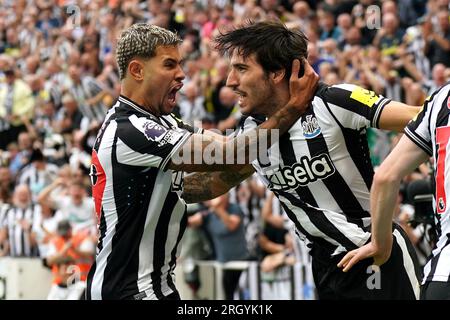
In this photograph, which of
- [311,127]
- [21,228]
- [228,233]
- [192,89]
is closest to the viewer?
[311,127]

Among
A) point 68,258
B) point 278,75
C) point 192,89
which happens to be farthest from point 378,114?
point 192,89

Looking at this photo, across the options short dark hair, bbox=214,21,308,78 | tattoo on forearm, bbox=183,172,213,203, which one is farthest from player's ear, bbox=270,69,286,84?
tattoo on forearm, bbox=183,172,213,203

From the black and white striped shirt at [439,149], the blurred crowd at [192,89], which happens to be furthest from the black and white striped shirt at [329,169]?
the blurred crowd at [192,89]

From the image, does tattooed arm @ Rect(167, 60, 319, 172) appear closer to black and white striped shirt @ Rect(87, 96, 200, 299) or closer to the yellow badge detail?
black and white striped shirt @ Rect(87, 96, 200, 299)

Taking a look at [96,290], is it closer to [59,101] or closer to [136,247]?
[136,247]

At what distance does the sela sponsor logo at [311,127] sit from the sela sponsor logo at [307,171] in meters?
0.13

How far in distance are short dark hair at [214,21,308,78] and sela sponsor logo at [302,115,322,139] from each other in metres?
0.29

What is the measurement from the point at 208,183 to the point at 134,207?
0.81 meters

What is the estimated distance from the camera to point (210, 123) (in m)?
13.2

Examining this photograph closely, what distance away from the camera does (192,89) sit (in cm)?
1444

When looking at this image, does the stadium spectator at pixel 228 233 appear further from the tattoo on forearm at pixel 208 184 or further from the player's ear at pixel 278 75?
the player's ear at pixel 278 75

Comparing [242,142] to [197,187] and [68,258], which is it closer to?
[197,187]

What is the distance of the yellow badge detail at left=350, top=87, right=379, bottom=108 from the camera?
5344 millimetres

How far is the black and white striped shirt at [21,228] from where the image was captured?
14.1 meters
